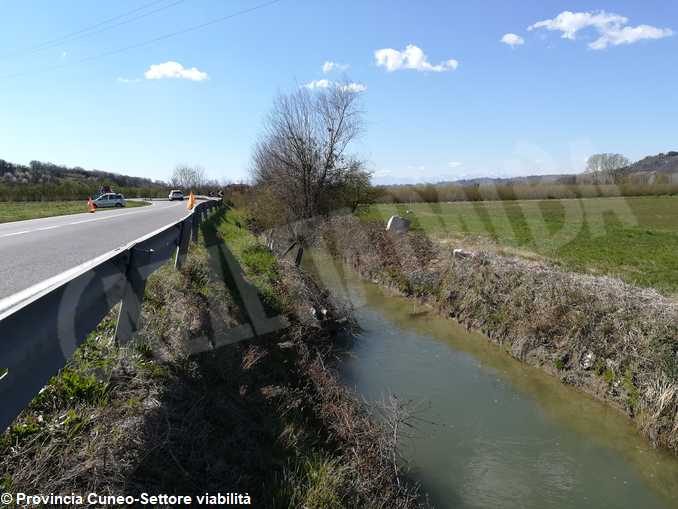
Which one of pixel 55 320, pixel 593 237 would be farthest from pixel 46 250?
pixel 593 237

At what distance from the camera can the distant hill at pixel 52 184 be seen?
118 ft

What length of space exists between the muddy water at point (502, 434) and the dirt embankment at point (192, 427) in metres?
1.27

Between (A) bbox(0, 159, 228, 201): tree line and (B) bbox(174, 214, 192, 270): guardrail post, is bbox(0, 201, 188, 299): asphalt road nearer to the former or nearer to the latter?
(B) bbox(174, 214, 192, 270): guardrail post

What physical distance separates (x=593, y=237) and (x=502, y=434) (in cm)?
1377

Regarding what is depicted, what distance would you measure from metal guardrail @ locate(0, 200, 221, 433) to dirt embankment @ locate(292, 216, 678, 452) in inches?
282

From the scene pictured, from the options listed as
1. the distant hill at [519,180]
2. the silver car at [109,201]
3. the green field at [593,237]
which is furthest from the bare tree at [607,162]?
the silver car at [109,201]

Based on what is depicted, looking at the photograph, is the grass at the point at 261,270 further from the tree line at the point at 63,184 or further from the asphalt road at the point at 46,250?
the tree line at the point at 63,184

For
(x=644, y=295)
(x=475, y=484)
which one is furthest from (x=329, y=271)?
(x=475, y=484)

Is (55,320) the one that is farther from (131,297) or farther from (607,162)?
(607,162)

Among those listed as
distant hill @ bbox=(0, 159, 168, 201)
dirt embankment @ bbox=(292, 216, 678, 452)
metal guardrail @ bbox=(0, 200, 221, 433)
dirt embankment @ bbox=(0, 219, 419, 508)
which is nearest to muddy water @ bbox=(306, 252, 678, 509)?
dirt embankment @ bbox=(292, 216, 678, 452)

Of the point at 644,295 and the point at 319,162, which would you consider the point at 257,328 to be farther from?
the point at 319,162

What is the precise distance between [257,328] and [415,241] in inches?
443

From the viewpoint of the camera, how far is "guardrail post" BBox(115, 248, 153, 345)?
380 cm

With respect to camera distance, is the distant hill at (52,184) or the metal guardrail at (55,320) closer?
the metal guardrail at (55,320)
